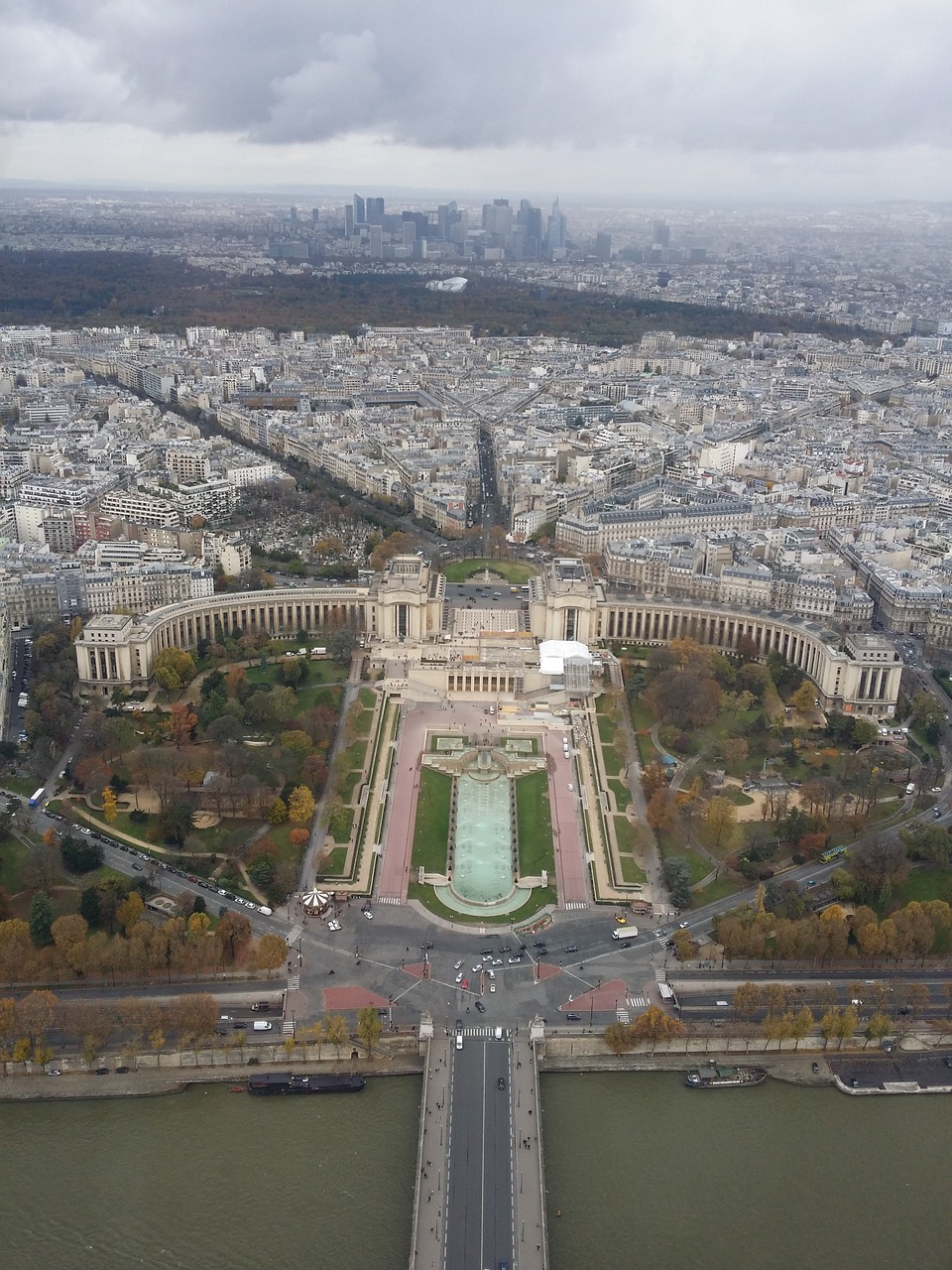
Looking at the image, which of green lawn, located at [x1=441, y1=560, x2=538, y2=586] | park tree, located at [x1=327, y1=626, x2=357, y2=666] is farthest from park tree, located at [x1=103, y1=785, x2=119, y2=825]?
green lawn, located at [x1=441, y1=560, x2=538, y2=586]

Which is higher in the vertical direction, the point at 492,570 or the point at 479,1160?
the point at 492,570

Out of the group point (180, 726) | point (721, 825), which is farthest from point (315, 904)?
point (721, 825)

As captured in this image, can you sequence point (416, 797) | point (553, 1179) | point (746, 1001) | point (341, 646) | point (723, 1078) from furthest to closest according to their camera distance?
point (341, 646) < point (416, 797) < point (746, 1001) < point (723, 1078) < point (553, 1179)

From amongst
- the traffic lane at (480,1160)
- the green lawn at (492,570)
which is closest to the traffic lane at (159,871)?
the traffic lane at (480,1160)

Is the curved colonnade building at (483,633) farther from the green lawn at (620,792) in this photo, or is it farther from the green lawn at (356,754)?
the green lawn at (620,792)

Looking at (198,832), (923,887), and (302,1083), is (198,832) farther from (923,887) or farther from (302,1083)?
(923,887)

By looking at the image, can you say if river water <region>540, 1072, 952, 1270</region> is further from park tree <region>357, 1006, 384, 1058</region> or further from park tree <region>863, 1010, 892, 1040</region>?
park tree <region>357, 1006, 384, 1058</region>

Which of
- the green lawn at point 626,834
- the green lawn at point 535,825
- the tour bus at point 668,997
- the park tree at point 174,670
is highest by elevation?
the park tree at point 174,670
